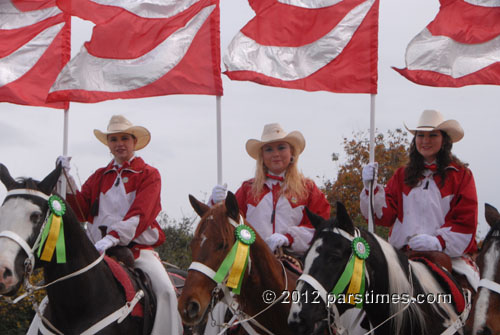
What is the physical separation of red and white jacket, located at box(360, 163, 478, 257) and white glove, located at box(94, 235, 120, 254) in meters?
2.64

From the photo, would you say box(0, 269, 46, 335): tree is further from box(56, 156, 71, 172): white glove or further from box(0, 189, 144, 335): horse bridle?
box(0, 189, 144, 335): horse bridle

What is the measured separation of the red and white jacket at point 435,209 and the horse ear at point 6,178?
347 centimetres

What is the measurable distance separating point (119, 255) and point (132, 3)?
3.11 m

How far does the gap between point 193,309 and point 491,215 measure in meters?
2.49

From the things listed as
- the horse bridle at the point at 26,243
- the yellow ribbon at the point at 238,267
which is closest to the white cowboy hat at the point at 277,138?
the yellow ribbon at the point at 238,267

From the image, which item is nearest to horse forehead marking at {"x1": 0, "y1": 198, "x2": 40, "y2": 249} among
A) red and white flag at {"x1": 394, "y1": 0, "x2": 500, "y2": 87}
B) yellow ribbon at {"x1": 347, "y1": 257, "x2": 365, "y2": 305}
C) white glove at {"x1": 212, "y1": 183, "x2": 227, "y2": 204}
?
white glove at {"x1": 212, "y1": 183, "x2": 227, "y2": 204}

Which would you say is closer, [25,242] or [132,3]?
[25,242]

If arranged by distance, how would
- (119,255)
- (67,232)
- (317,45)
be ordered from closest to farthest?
(67,232) → (119,255) → (317,45)

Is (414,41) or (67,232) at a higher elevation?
(414,41)

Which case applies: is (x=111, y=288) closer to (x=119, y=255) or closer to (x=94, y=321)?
(x=94, y=321)

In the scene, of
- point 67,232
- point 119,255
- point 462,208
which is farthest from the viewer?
point 119,255

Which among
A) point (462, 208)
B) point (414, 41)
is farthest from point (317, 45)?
point (462, 208)

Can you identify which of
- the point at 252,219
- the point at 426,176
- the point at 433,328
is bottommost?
the point at 433,328

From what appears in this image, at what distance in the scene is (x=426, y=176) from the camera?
6.98 m
